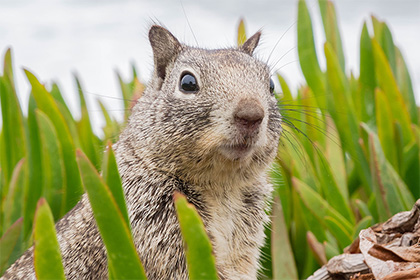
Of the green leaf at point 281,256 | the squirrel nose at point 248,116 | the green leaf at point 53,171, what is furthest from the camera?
the green leaf at point 53,171

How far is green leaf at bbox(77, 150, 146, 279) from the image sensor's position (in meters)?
1.61

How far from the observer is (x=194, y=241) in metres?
1.56

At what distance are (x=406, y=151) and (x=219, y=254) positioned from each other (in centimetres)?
157

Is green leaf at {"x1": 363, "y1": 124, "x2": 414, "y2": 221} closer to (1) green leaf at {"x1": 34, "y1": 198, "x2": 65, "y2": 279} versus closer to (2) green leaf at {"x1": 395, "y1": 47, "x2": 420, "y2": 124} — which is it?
(2) green leaf at {"x1": 395, "y1": 47, "x2": 420, "y2": 124}

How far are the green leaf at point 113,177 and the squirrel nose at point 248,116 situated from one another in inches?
31.6

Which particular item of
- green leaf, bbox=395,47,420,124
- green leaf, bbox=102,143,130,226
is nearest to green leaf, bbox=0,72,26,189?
green leaf, bbox=102,143,130,226

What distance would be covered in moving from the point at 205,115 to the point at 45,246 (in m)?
1.14

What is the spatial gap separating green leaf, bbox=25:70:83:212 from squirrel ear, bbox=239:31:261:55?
4.09 feet

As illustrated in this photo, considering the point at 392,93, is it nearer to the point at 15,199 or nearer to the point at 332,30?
the point at 332,30

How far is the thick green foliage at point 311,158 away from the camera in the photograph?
2988 millimetres

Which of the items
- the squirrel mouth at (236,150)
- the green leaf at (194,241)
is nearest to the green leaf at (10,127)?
the squirrel mouth at (236,150)

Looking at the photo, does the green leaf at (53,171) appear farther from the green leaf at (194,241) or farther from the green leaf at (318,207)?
the green leaf at (194,241)

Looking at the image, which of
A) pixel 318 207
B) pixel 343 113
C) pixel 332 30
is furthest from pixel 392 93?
pixel 318 207

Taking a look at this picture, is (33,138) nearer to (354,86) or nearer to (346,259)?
(346,259)
